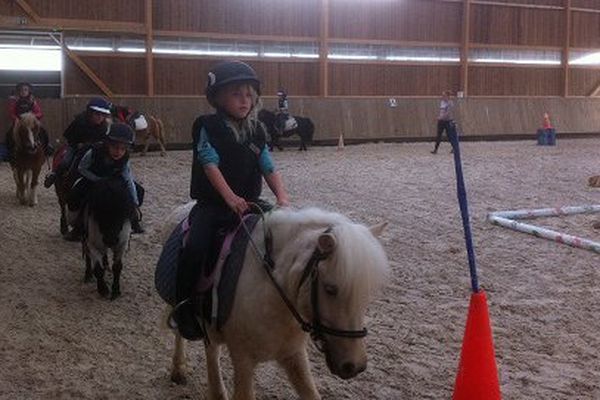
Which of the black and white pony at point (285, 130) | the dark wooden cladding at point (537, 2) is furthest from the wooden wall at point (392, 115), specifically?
the dark wooden cladding at point (537, 2)

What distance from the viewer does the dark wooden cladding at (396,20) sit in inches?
931

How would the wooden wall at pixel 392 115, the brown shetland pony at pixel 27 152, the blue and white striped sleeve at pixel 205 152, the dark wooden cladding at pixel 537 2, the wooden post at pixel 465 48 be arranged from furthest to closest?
the dark wooden cladding at pixel 537 2
the wooden post at pixel 465 48
the wooden wall at pixel 392 115
the brown shetland pony at pixel 27 152
the blue and white striped sleeve at pixel 205 152

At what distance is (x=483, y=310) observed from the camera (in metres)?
3.42

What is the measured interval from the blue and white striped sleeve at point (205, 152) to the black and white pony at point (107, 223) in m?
2.95

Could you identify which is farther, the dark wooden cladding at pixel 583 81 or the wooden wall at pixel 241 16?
the dark wooden cladding at pixel 583 81

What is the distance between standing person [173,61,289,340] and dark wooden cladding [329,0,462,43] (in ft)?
68.6

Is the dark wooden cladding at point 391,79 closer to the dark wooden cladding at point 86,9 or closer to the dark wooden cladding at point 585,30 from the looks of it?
the dark wooden cladding at point 585,30

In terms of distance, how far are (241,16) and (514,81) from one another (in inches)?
467

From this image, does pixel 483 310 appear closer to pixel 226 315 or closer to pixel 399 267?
pixel 226 315

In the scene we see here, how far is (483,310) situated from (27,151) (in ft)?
29.2

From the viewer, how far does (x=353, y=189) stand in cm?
1211

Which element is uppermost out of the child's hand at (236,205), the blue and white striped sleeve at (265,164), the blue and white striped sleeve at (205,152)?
the blue and white striped sleeve at (205,152)

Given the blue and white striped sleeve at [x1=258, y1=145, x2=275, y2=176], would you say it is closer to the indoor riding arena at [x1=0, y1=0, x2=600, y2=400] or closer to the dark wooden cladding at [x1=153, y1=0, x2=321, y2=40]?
the indoor riding arena at [x1=0, y1=0, x2=600, y2=400]

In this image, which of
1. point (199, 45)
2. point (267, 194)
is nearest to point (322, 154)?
point (199, 45)
